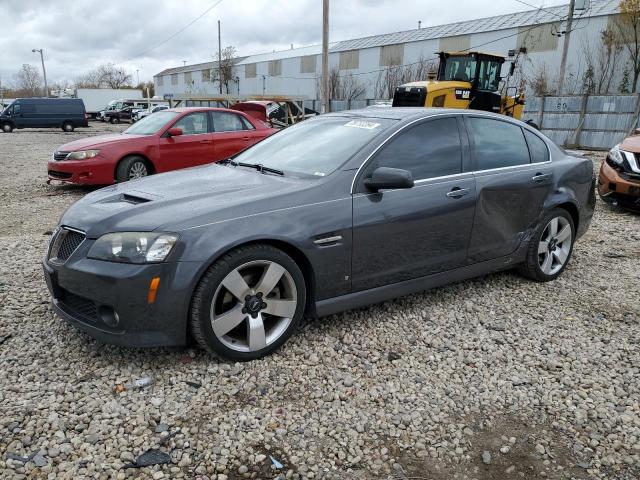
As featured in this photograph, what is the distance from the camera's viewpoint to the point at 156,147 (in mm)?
8789

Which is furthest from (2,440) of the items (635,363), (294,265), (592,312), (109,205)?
(592,312)

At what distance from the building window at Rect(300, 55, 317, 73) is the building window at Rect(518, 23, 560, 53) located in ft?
68.5

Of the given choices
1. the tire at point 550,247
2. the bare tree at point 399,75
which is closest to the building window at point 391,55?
the bare tree at point 399,75

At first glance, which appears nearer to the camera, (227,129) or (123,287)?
(123,287)

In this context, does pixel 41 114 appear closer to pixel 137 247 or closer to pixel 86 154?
pixel 86 154

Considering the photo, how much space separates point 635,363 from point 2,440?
3.60 meters

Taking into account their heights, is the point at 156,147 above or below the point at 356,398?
above

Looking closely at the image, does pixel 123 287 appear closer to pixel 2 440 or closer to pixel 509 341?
pixel 2 440

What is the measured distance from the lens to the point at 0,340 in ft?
10.9

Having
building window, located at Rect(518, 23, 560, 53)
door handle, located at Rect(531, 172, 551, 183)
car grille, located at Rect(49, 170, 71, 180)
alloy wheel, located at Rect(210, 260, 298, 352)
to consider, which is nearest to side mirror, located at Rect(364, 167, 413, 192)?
alloy wheel, located at Rect(210, 260, 298, 352)

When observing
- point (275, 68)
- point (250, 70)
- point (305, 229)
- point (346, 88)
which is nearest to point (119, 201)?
point (305, 229)

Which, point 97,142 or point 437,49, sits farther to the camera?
point 437,49

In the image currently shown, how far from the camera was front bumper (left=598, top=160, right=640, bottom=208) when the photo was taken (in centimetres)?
707

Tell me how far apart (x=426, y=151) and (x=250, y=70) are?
57.0 metres
